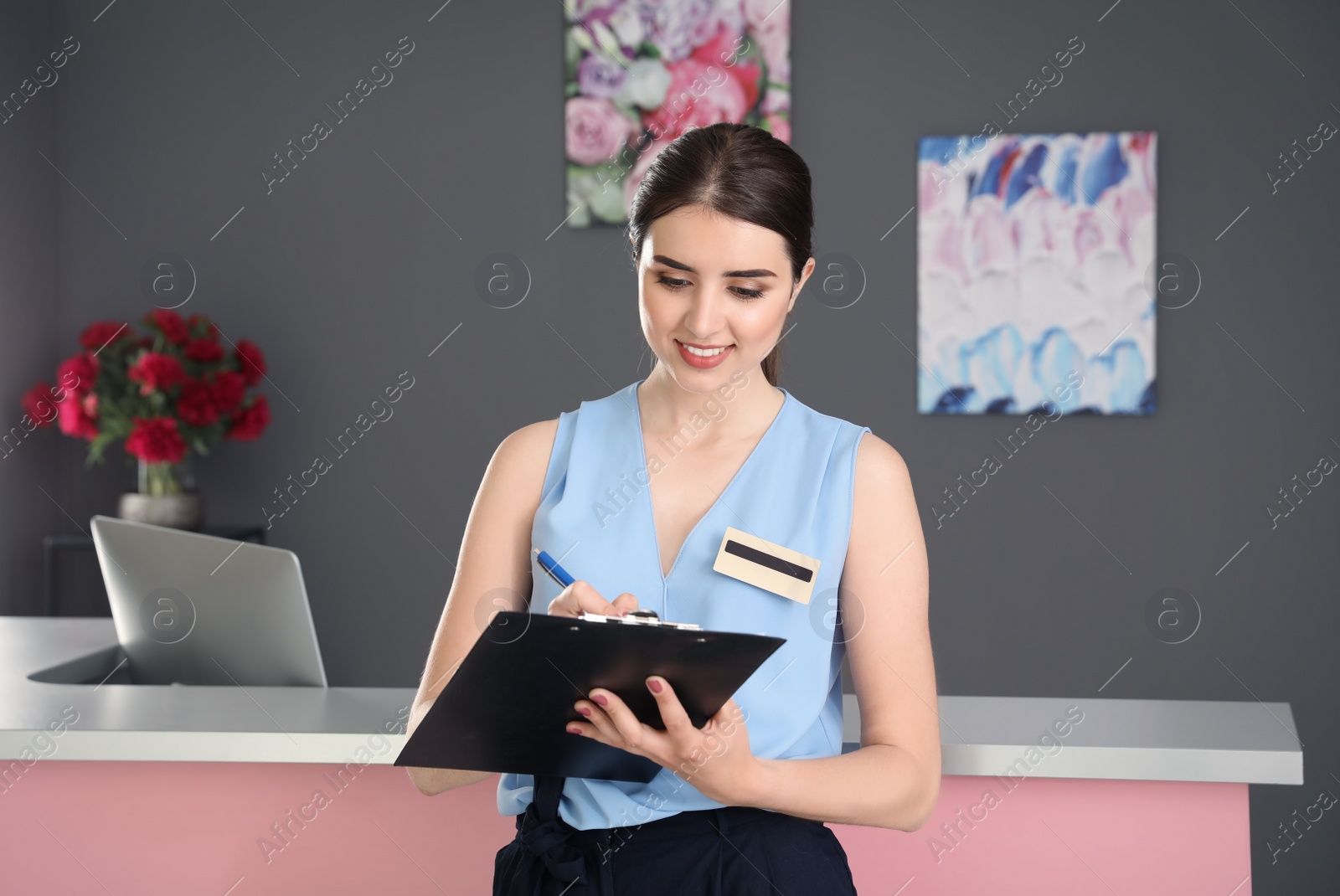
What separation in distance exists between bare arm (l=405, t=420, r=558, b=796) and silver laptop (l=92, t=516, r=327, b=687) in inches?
20.1

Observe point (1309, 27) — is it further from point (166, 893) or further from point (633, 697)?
point (166, 893)

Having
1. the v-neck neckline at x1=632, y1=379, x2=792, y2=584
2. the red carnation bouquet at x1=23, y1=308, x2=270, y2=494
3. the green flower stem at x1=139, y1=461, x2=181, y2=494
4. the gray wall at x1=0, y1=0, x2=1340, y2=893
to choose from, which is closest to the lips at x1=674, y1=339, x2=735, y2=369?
the v-neck neckline at x1=632, y1=379, x2=792, y2=584

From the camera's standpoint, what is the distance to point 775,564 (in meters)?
1.24

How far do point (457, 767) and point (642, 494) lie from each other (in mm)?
371


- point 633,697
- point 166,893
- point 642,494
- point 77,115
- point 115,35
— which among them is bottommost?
point 166,893

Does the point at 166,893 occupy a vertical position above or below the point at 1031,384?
below

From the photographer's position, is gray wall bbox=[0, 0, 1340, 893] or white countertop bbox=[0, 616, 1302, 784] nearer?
white countertop bbox=[0, 616, 1302, 784]

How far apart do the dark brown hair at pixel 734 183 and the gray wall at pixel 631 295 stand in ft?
7.48

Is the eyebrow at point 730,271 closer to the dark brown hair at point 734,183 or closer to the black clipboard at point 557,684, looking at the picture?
the dark brown hair at point 734,183

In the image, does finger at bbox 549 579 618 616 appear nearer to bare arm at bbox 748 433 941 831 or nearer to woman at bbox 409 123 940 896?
woman at bbox 409 123 940 896

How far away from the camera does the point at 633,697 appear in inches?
39.9

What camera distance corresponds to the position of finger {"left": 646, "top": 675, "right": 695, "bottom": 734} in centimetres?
97

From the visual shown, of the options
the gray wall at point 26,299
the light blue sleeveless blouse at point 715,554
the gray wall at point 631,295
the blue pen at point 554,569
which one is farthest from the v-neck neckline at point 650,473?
the gray wall at point 26,299

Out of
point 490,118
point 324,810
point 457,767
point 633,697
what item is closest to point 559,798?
point 457,767
